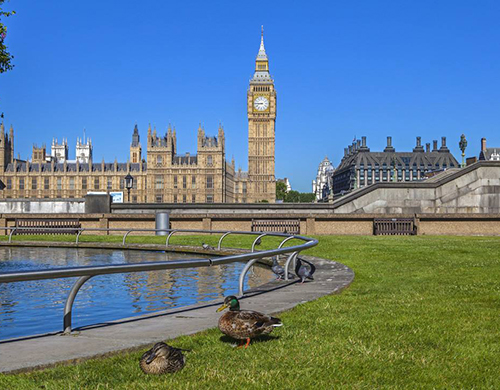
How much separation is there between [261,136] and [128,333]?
149m

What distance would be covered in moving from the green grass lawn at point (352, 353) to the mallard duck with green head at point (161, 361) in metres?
0.07

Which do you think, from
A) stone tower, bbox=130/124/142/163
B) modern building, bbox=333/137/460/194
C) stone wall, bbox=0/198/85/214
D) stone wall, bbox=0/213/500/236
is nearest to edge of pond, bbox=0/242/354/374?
stone wall, bbox=0/213/500/236

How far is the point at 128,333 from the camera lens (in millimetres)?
6031

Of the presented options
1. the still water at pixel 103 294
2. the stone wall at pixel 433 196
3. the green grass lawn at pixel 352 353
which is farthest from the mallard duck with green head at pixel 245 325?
the stone wall at pixel 433 196

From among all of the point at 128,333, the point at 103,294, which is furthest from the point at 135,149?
the point at 128,333

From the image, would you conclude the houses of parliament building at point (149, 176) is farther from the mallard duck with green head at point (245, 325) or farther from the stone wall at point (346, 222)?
the mallard duck with green head at point (245, 325)

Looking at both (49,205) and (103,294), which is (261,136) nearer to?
(49,205)

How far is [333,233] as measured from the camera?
82.4 ft

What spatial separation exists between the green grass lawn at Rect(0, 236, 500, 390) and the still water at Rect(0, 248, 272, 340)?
2543mm

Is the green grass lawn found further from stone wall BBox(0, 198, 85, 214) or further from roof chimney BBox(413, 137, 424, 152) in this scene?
roof chimney BBox(413, 137, 424, 152)

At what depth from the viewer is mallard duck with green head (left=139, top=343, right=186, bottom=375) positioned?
15.0 ft

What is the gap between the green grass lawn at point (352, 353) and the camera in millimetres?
4430

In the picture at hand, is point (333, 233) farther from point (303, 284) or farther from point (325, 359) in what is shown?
point (325, 359)

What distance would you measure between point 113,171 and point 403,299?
5029 inches
